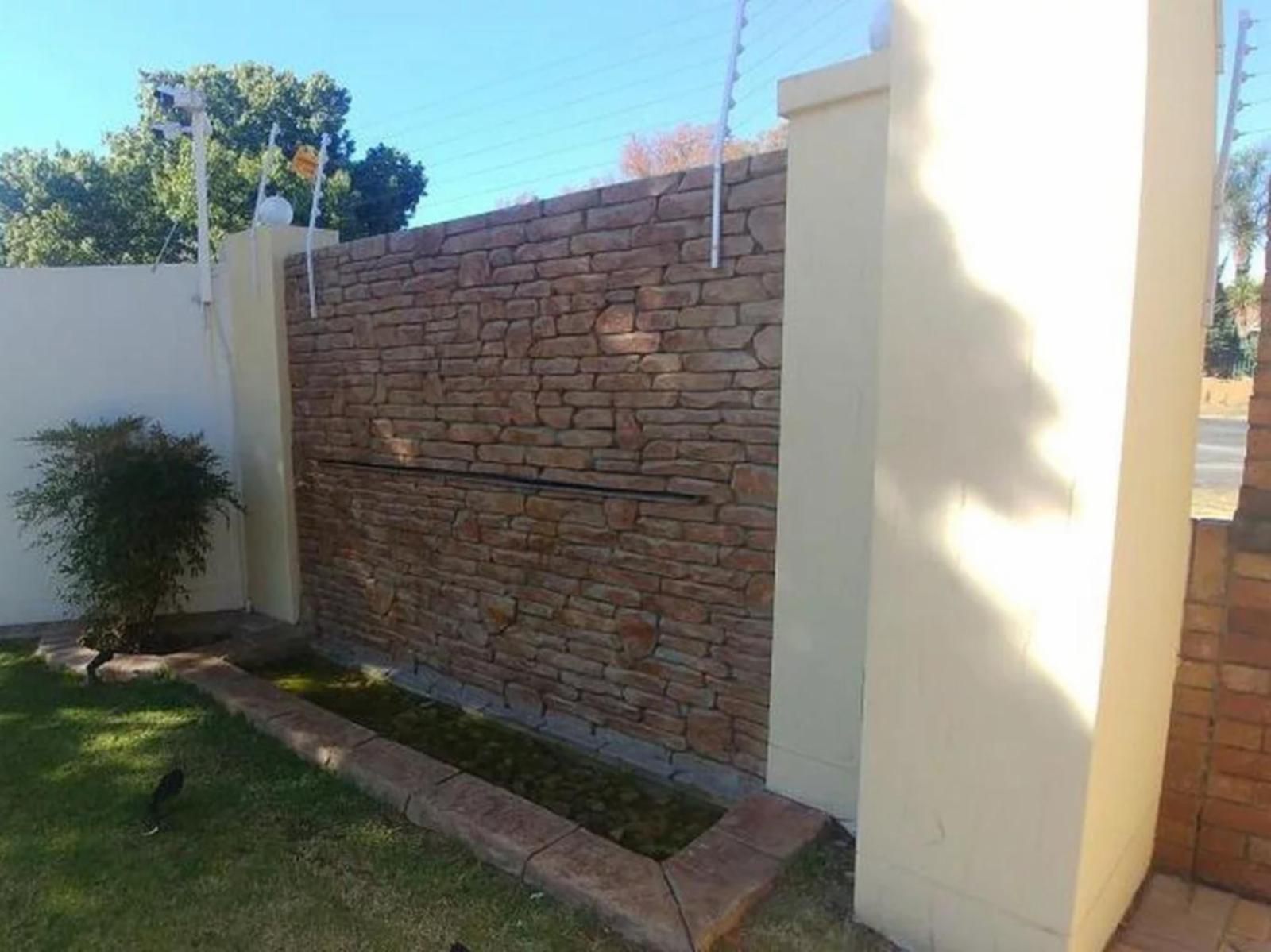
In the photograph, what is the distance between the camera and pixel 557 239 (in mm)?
3391

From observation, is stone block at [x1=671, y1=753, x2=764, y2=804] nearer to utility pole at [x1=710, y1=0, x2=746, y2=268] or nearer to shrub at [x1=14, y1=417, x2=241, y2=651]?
utility pole at [x1=710, y1=0, x2=746, y2=268]

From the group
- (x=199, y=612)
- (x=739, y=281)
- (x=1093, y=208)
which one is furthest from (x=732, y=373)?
(x=199, y=612)

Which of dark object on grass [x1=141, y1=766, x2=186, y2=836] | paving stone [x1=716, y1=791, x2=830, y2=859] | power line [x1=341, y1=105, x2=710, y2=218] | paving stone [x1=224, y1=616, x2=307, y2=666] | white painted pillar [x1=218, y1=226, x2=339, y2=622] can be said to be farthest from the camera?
power line [x1=341, y1=105, x2=710, y2=218]

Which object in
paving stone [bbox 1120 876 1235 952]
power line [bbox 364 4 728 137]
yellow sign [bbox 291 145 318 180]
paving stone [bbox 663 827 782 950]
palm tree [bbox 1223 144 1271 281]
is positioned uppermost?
power line [bbox 364 4 728 137]

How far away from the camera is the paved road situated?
3385 mm

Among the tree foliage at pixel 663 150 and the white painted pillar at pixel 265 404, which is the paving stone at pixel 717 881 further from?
the tree foliage at pixel 663 150

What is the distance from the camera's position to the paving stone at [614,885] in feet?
6.83

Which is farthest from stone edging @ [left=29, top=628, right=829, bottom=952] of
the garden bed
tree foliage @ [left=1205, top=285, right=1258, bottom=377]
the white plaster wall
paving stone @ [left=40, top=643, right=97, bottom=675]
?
the white plaster wall

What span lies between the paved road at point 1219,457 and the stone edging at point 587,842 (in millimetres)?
2438

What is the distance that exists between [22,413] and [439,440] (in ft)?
A: 11.1

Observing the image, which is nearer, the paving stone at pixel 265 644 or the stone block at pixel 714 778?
the stone block at pixel 714 778

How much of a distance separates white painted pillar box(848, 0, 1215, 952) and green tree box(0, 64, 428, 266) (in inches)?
660

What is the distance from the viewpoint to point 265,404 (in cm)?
520

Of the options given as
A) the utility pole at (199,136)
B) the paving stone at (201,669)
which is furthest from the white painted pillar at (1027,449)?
the utility pole at (199,136)
